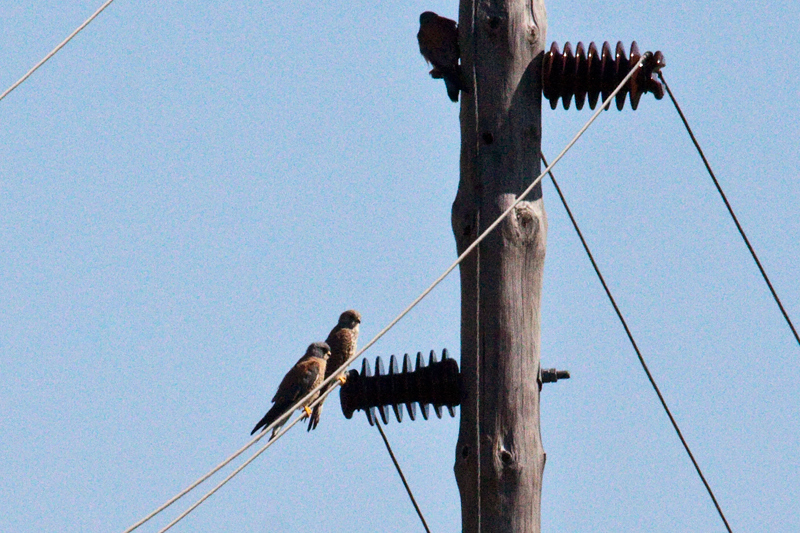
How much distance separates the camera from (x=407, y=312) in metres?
4.32

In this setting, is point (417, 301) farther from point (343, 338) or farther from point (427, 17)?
point (343, 338)

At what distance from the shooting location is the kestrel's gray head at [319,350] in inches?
291

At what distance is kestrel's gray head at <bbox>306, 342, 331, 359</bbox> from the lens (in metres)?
7.39

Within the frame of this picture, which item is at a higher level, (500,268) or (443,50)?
(443,50)

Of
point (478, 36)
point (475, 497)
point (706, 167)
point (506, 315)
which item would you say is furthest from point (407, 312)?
point (706, 167)

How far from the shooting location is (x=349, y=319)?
831 centimetres

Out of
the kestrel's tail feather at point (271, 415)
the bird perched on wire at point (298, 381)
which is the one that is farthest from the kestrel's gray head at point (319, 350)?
the kestrel's tail feather at point (271, 415)

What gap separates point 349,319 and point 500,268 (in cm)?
388

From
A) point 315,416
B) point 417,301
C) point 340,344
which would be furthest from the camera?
point 340,344

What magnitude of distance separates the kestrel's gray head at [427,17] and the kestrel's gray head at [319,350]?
9.18 ft

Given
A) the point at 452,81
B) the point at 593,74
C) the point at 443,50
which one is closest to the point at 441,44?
the point at 443,50

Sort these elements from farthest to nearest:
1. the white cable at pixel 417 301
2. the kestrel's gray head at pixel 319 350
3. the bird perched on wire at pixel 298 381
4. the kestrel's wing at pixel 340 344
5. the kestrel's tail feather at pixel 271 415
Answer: the kestrel's wing at pixel 340 344, the kestrel's gray head at pixel 319 350, the bird perched on wire at pixel 298 381, the kestrel's tail feather at pixel 271 415, the white cable at pixel 417 301

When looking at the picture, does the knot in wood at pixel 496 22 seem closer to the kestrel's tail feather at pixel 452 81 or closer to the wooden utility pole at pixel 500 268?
the wooden utility pole at pixel 500 268

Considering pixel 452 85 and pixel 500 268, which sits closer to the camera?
pixel 500 268
